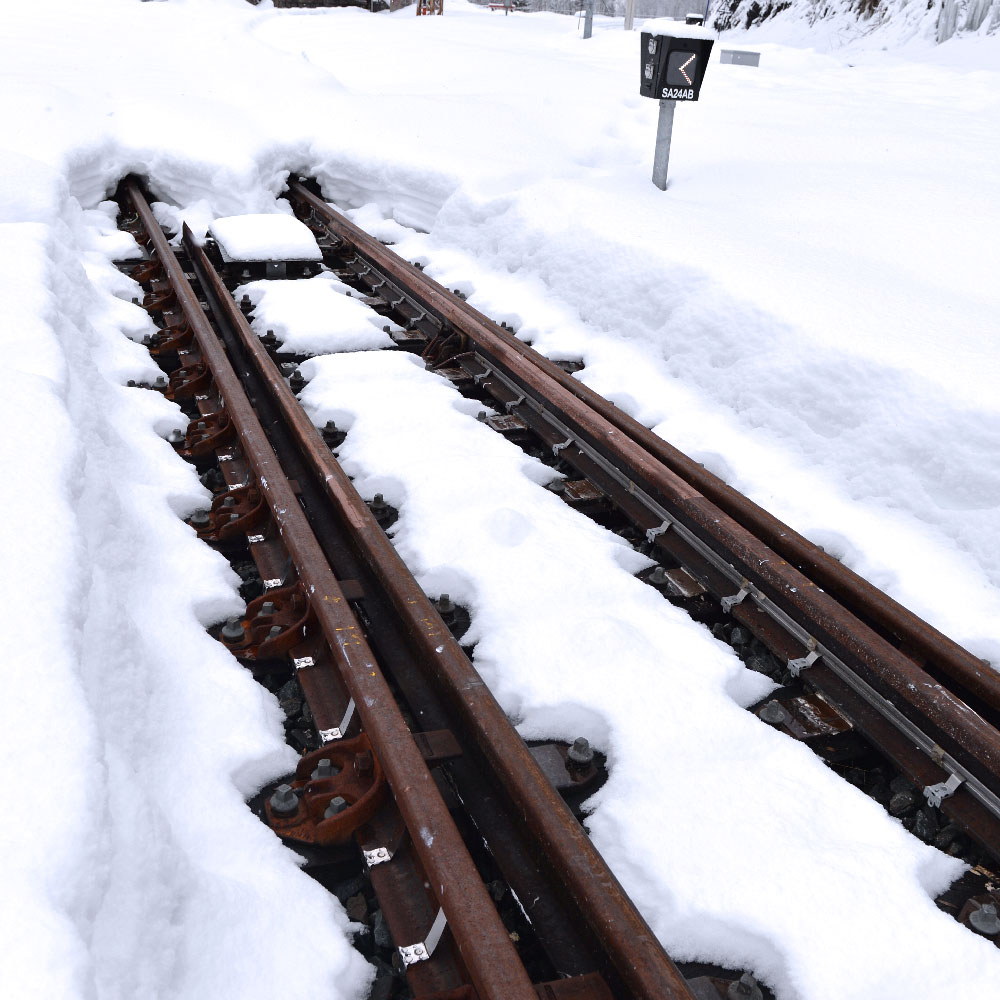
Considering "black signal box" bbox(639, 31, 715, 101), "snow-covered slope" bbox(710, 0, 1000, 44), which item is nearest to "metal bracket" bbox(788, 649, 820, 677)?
"black signal box" bbox(639, 31, 715, 101)

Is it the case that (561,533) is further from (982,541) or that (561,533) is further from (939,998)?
(939,998)

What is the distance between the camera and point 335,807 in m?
2.38

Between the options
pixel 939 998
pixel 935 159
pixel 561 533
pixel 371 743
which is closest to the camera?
pixel 939 998

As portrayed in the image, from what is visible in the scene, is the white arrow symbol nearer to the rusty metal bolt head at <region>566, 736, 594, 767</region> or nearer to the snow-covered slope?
the rusty metal bolt head at <region>566, 736, 594, 767</region>

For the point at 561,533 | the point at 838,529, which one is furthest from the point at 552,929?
the point at 838,529

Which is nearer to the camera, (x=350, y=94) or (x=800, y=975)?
(x=800, y=975)

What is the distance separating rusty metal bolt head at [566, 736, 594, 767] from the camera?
8.64ft

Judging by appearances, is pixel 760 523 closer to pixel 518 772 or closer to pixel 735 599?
pixel 735 599

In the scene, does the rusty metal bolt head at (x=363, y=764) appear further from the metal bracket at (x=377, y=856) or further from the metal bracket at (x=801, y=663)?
the metal bracket at (x=801, y=663)

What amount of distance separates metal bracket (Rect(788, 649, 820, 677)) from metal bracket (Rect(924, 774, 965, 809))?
1.93 ft

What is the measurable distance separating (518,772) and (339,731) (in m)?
0.62

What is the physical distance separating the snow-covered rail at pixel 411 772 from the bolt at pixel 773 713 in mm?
657

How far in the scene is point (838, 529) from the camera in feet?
13.1

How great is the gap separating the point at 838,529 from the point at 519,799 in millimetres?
2281
